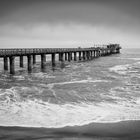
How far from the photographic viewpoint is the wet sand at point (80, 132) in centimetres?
1036

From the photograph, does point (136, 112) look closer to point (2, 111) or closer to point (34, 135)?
point (34, 135)

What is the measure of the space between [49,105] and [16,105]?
2.28 meters

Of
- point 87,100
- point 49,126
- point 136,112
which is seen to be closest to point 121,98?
point 87,100

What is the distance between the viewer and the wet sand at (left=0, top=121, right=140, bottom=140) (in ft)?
34.0

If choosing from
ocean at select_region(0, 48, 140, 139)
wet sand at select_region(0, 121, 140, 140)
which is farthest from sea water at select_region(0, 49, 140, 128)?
wet sand at select_region(0, 121, 140, 140)

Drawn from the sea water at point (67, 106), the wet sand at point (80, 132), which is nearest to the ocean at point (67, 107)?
the sea water at point (67, 106)

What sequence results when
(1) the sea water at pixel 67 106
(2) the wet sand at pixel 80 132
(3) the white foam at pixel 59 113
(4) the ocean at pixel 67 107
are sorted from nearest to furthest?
(2) the wet sand at pixel 80 132 < (3) the white foam at pixel 59 113 < (4) the ocean at pixel 67 107 < (1) the sea water at pixel 67 106

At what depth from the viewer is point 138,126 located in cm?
1150

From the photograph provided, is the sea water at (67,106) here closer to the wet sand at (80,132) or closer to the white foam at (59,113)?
the white foam at (59,113)

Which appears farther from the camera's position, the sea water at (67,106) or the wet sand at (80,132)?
the sea water at (67,106)

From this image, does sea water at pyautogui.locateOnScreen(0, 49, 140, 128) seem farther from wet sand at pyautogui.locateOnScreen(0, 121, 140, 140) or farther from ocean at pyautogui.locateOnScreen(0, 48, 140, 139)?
wet sand at pyautogui.locateOnScreen(0, 121, 140, 140)

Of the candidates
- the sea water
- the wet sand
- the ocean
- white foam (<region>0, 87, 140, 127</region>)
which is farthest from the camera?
the sea water

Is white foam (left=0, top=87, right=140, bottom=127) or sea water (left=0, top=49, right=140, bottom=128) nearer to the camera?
white foam (left=0, top=87, right=140, bottom=127)

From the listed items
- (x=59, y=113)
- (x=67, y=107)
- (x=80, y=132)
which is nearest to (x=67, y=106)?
(x=67, y=107)
